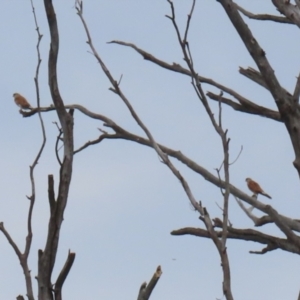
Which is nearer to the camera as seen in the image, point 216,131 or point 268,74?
point 216,131

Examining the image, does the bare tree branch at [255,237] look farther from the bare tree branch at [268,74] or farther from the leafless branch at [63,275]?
the leafless branch at [63,275]

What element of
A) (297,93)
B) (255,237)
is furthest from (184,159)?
(297,93)

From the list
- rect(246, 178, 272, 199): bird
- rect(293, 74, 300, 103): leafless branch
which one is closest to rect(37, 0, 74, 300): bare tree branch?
rect(293, 74, 300, 103): leafless branch

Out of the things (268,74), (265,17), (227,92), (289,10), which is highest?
(265,17)

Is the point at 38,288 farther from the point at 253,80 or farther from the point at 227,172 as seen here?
the point at 253,80

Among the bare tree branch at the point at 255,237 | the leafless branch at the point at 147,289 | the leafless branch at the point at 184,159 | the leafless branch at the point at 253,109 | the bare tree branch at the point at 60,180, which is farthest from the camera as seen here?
the leafless branch at the point at 253,109

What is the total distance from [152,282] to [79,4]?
196 cm

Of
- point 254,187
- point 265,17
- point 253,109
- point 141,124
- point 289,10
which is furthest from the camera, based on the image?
point 254,187

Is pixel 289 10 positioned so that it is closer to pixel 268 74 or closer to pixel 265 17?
pixel 265 17

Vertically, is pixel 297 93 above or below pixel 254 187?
below

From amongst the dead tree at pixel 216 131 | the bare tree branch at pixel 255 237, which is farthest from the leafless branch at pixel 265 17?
the bare tree branch at pixel 255 237

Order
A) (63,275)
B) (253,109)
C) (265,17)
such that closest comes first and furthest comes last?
(63,275), (253,109), (265,17)

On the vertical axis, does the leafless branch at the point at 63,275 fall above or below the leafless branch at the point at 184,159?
below

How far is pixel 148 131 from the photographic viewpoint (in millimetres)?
3297
